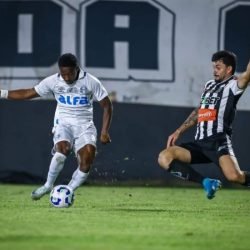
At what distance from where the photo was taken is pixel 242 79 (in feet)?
33.1

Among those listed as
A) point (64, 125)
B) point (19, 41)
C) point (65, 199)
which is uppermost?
point (19, 41)

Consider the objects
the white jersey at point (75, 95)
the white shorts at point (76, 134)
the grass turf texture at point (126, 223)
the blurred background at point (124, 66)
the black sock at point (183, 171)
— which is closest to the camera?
the grass turf texture at point (126, 223)

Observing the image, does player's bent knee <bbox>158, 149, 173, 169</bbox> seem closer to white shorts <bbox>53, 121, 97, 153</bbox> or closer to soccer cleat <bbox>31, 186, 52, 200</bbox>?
white shorts <bbox>53, 121, 97, 153</bbox>

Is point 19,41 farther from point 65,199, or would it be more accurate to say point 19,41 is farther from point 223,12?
point 65,199

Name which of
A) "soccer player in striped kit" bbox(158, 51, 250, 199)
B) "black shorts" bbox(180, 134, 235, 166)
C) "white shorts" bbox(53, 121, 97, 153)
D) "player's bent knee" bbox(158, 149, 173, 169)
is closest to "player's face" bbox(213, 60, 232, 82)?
"soccer player in striped kit" bbox(158, 51, 250, 199)

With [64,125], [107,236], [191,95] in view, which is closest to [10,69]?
[191,95]

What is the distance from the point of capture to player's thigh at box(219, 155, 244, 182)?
33.4 ft

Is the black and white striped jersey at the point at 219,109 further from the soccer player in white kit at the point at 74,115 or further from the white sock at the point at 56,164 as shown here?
the white sock at the point at 56,164

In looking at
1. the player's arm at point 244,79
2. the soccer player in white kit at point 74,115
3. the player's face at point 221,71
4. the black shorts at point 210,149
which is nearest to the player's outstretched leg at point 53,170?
the soccer player in white kit at point 74,115

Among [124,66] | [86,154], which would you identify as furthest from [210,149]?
[124,66]

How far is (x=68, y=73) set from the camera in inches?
410

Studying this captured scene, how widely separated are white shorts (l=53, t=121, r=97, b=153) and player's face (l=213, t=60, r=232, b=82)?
64.5 inches

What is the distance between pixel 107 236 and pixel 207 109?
3595 millimetres

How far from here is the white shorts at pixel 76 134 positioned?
1061cm
